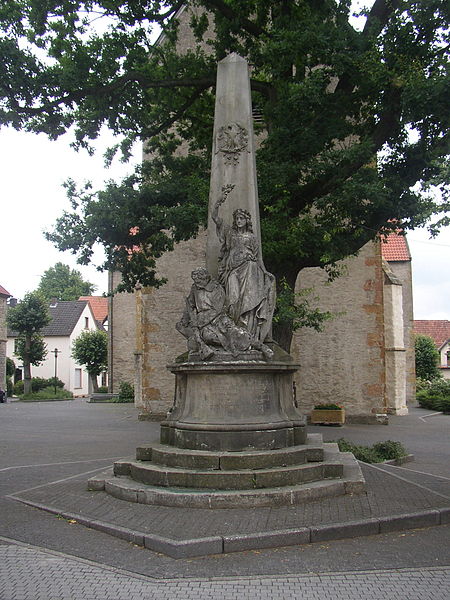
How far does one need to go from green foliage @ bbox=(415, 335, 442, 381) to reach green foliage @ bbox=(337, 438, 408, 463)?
33115 mm

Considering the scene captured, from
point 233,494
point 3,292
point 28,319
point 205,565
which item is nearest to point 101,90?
point 233,494

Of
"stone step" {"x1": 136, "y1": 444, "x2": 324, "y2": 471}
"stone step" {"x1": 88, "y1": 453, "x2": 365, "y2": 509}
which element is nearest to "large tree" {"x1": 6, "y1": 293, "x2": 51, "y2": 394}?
"stone step" {"x1": 136, "y1": 444, "x2": 324, "y2": 471}

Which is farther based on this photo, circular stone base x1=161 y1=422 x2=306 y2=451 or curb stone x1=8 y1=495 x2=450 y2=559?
circular stone base x1=161 y1=422 x2=306 y2=451

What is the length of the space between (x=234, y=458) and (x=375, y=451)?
192 inches

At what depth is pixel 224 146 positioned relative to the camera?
9.11 metres

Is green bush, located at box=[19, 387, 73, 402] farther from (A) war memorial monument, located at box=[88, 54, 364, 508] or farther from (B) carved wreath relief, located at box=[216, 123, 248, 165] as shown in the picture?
(B) carved wreath relief, located at box=[216, 123, 248, 165]

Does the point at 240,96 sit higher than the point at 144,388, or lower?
higher

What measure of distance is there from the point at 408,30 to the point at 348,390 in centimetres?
1206

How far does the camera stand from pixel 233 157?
9.10 metres

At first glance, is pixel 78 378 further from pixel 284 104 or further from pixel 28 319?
pixel 284 104

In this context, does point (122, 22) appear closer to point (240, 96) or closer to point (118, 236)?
point (118, 236)

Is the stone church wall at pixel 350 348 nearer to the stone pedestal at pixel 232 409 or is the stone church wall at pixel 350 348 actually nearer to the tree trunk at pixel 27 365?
the stone pedestal at pixel 232 409

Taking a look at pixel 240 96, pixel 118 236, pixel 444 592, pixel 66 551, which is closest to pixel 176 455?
pixel 66 551

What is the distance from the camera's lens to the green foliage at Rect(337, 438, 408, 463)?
1049cm
